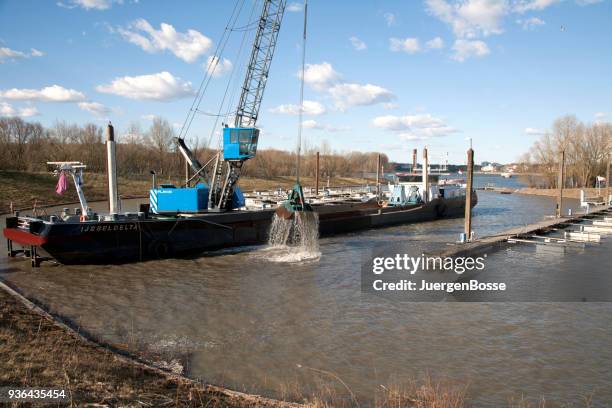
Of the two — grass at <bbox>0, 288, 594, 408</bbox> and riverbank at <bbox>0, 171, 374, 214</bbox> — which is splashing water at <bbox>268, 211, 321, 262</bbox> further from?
riverbank at <bbox>0, 171, 374, 214</bbox>

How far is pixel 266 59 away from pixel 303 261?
13933 millimetres

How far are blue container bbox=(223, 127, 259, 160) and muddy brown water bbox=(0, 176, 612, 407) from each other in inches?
313

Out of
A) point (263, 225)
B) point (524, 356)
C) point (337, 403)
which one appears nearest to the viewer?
point (337, 403)

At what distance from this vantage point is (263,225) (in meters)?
26.2

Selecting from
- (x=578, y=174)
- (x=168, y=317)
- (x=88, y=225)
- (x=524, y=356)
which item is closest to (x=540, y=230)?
(x=524, y=356)

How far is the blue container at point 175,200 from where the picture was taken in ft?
79.4

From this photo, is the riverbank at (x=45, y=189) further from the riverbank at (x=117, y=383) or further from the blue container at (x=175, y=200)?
the riverbank at (x=117, y=383)

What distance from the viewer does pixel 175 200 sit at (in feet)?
79.9

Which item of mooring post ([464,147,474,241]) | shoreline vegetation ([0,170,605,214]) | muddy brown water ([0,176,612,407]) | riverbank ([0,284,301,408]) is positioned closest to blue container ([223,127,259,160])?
muddy brown water ([0,176,612,407])

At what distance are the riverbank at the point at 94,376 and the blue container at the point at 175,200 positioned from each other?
15073 millimetres

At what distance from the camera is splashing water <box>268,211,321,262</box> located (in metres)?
21.3

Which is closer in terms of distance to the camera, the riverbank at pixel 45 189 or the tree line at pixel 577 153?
the riverbank at pixel 45 189

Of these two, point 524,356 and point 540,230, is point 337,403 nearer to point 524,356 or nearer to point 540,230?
point 524,356

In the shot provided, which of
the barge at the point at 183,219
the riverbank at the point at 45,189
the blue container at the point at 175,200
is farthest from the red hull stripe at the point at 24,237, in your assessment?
the riverbank at the point at 45,189
